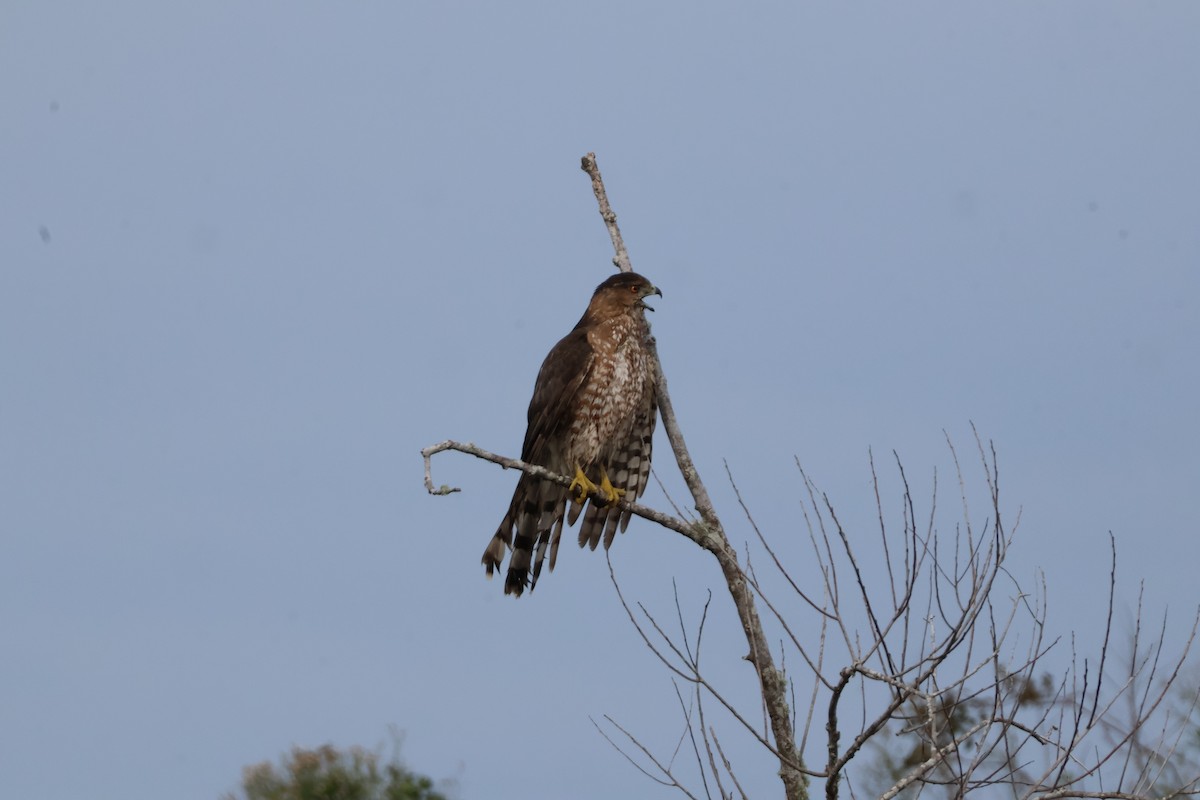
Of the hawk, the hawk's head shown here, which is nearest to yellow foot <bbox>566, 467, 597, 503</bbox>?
the hawk

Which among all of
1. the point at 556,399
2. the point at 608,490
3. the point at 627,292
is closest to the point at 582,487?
the point at 608,490

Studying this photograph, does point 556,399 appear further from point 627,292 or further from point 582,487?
point 627,292

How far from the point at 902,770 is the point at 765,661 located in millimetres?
3244

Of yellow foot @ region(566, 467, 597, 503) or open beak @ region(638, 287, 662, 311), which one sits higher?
open beak @ region(638, 287, 662, 311)

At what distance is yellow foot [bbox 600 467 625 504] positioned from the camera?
7.63 meters

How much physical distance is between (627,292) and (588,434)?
2.58 ft

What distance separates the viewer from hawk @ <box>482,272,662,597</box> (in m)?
7.60

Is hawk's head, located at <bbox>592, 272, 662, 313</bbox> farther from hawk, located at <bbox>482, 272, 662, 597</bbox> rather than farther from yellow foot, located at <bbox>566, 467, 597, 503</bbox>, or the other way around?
yellow foot, located at <bbox>566, 467, 597, 503</bbox>

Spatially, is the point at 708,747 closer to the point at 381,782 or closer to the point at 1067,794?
the point at 1067,794

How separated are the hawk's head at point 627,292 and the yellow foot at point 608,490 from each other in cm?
86

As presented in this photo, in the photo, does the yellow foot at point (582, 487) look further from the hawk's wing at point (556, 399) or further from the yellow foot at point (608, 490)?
the hawk's wing at point (556, 399)

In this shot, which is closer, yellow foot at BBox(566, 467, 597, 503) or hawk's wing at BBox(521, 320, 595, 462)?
yellow foot at BBox(566, 467, 597, 503)

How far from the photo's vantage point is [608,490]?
7.66 meters

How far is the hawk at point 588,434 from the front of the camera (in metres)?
7.60
